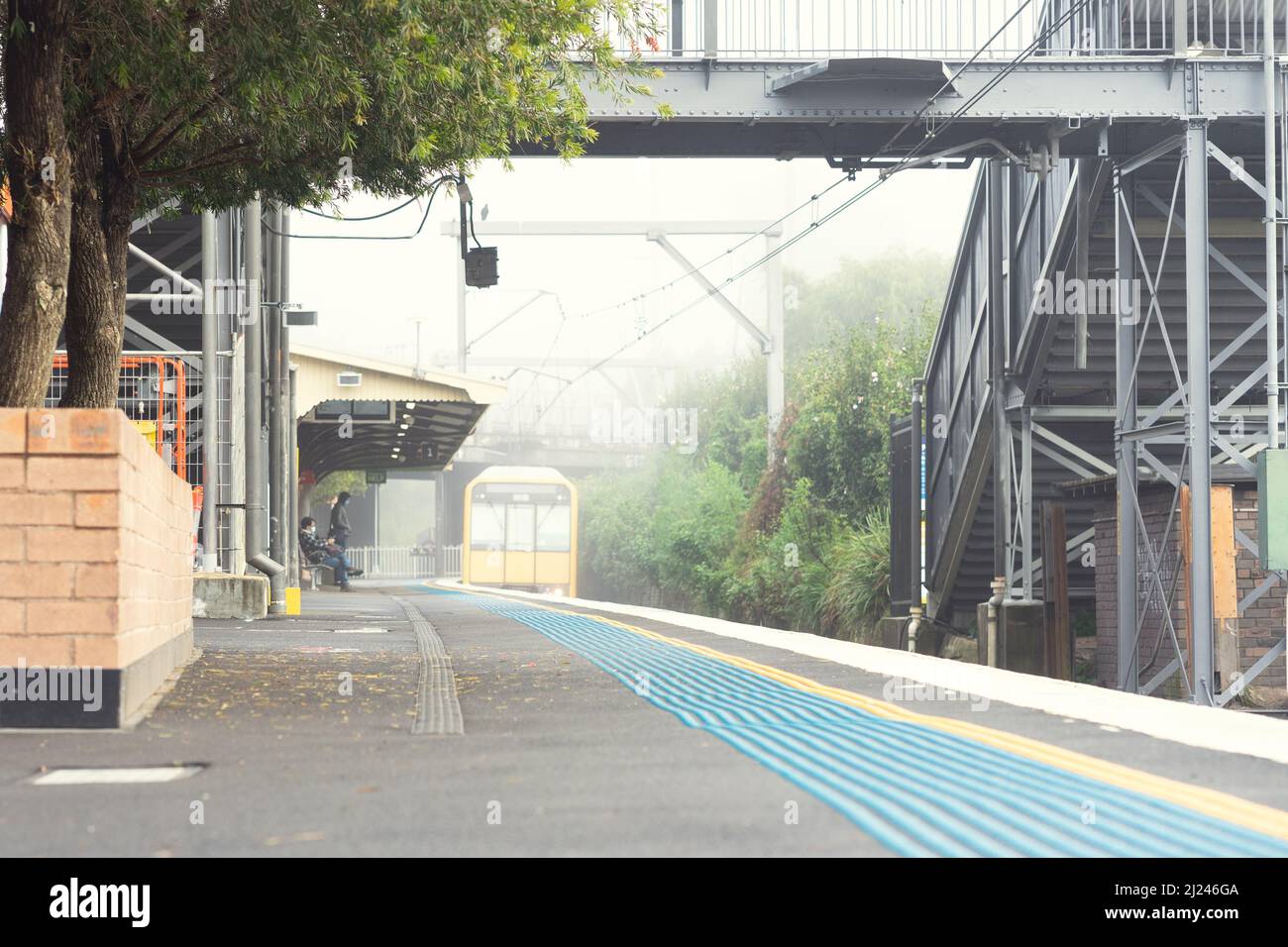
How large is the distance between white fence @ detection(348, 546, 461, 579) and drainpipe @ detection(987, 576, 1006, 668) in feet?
138

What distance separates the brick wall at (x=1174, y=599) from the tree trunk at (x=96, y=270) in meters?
8.34

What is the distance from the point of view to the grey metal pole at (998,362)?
15.8 metres

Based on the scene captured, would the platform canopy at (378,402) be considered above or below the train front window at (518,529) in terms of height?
above

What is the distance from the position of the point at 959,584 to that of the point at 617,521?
28632mm

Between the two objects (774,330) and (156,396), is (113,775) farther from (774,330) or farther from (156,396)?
(774,330)

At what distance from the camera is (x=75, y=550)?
600cm

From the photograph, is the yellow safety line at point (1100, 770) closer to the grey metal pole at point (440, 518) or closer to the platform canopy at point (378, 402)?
the platform canopy at point (378, 402)

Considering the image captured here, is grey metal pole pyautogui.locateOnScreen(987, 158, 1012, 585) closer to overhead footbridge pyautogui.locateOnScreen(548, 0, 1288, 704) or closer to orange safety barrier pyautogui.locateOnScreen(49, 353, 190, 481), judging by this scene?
overhead footbridge pyautogui.locateOnScreen(548, 0, 1288, 704)

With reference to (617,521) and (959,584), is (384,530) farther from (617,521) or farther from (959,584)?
(959,584)

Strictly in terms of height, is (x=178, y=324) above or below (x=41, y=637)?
above

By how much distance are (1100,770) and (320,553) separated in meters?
28.5

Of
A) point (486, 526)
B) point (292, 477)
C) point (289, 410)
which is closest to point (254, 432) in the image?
point (289, 410)

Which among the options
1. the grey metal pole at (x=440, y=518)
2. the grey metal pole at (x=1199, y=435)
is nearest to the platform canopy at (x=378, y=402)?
the grey metal pole at (x=1199, y=435)
